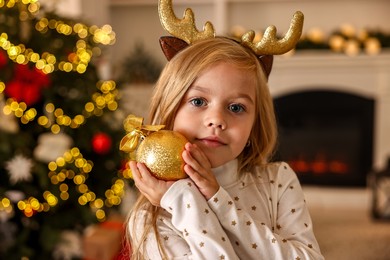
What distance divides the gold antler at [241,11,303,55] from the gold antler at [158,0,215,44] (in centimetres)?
7

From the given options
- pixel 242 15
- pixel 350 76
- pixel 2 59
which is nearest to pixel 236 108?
pixel 2 59

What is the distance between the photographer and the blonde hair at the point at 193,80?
32.5 inches

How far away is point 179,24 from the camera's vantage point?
0.85 metres

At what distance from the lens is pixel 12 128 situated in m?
2.21

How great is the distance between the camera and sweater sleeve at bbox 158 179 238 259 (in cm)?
76

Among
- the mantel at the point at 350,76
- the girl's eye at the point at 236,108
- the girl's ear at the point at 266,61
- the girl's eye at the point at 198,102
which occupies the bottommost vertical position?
the mantel at the point at 350,76

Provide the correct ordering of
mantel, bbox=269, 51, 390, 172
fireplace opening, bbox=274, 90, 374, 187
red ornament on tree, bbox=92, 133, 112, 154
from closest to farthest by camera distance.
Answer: red ornament on tree, bbox=92, 133, 112, 154
mantel, bbox=269, 51, 390, 172
fireplace opening, bbox=274, 90, 374, 187

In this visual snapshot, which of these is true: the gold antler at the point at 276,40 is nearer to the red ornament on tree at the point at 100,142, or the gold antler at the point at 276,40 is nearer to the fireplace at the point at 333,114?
the red ornament on tree at the point at 100,142

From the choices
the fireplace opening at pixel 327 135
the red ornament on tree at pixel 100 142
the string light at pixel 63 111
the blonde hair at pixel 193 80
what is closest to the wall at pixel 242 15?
the fireplace opening at pixel 327 135

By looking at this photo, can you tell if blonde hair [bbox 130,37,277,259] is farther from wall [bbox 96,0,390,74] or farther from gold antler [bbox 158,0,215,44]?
wall [bbox 96,0,390,74]

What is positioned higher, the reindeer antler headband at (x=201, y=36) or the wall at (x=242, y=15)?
the reindeer antler headband at (x=201, y=36)

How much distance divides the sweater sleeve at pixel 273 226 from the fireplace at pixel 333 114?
368cm

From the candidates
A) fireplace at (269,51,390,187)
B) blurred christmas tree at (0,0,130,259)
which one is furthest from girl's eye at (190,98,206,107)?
fireplace at (269,51,390,187)

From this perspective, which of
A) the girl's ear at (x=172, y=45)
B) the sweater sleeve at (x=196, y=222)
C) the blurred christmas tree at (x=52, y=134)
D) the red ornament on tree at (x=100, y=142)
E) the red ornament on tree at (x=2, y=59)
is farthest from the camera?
the red ornament on tree at (x=100, y=142)
